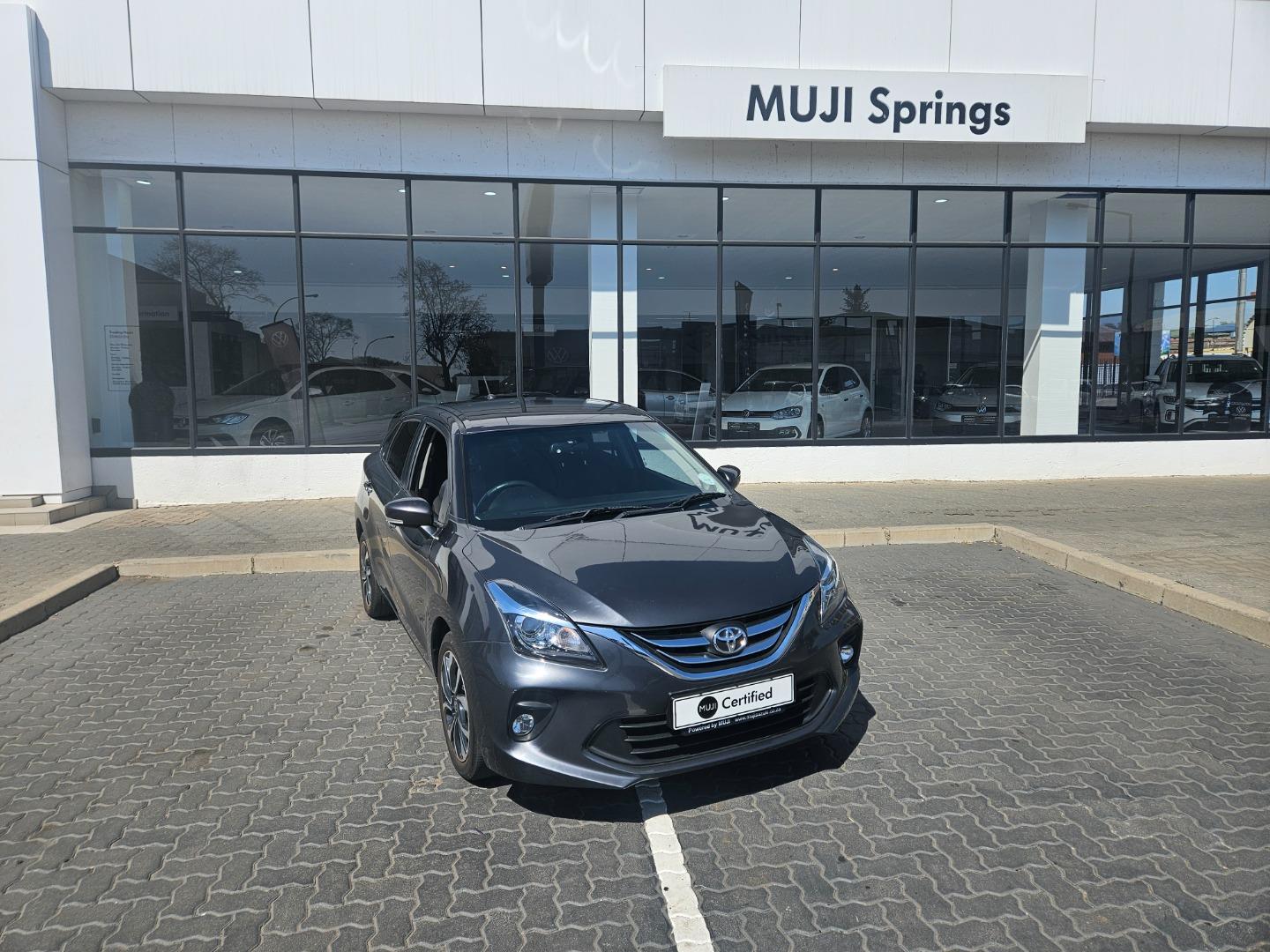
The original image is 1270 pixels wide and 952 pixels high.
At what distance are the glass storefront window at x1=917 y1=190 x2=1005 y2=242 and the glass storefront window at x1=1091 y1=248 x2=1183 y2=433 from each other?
1813 millimetres

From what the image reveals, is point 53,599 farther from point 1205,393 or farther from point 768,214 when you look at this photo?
point 1205,393

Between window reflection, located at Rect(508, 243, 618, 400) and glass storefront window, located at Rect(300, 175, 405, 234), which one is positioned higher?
glass storefront window, located at Rect(300, 175, 405, 234)

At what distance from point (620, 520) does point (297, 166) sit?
8881mm

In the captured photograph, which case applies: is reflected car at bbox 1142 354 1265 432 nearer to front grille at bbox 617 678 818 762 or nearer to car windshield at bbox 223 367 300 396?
front grille at bbox 617 678 818 762

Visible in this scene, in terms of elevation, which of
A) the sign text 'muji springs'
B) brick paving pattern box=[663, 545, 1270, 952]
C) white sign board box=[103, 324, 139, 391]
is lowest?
brick paving pattern box=[663, 545, 1270, 952]

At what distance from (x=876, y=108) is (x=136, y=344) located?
1014 cm

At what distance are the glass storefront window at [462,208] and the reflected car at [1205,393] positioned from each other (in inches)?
391

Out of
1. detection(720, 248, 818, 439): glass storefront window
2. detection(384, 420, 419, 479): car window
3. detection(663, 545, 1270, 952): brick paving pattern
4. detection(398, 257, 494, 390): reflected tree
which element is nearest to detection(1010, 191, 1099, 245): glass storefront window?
detection(720, 248, 818, 439): glass storefront window

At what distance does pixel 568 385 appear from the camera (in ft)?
38.6

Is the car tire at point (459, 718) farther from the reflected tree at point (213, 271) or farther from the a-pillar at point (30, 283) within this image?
the reflected tree at point (213, 271)

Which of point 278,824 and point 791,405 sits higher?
point 791,405

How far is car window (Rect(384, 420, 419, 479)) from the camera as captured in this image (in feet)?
17.7

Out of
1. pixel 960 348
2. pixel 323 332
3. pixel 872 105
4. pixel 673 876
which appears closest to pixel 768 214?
pixel 872 105

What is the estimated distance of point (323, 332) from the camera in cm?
1113
